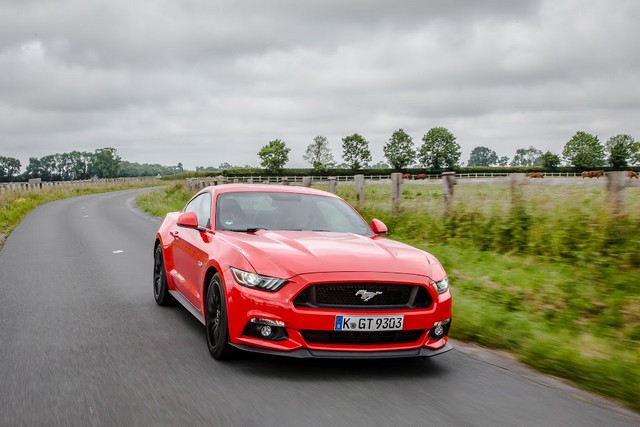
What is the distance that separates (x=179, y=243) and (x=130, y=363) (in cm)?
202

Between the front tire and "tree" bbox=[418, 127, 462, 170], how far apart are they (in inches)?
5016

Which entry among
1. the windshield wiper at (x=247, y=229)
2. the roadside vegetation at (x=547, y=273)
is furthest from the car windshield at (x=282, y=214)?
the roadside vegetation at (x=547, y=273)

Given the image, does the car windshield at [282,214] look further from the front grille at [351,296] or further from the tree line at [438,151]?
the tree line at [438,151]

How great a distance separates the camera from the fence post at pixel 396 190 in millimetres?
13859

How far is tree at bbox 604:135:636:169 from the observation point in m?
128

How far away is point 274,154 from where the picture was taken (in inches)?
5477

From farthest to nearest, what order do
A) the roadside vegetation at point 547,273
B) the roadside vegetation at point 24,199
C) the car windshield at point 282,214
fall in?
the roadside vegetation at point 24,199
the car windshield at point 282,214
the roadside vegetation at point 547,273

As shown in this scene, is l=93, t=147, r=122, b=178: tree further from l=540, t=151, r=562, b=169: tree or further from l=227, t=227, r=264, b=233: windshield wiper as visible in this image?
l=227, t=227, r=264, b=233: windshield wiper

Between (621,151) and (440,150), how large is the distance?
36.7m

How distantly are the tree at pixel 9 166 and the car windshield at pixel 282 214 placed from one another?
15563cm

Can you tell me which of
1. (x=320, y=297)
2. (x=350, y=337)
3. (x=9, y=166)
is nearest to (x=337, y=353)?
(x=350, y=337)

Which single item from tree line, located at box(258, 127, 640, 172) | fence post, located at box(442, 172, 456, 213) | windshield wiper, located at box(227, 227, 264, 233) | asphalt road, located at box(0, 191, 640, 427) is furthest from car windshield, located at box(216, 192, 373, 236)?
tree line, located at box(258, 127, 640, 172)

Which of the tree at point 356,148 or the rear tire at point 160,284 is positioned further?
the tree at point 356,148

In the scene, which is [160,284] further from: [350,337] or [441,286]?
[441,286]
